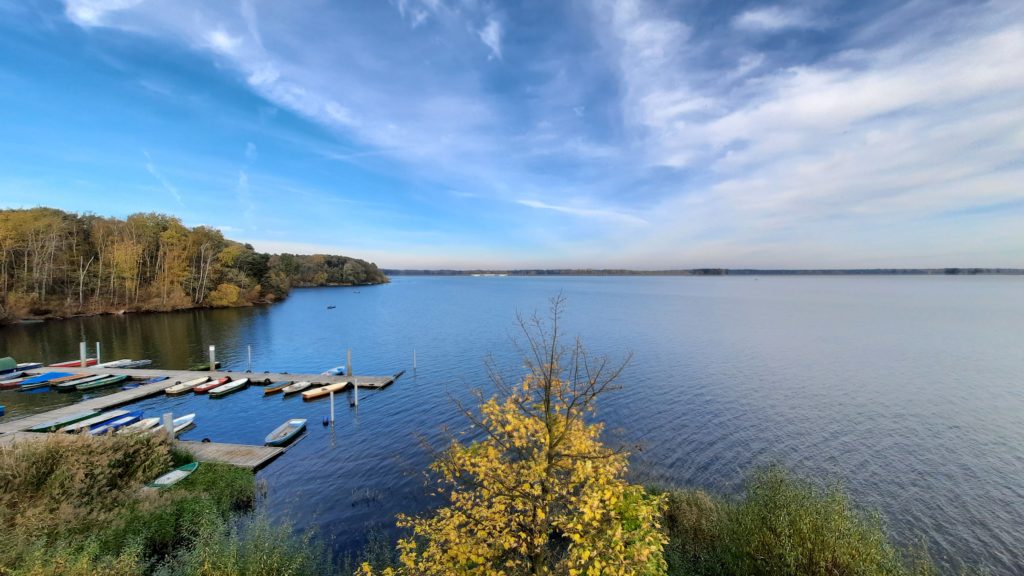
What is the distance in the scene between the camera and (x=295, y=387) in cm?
3394

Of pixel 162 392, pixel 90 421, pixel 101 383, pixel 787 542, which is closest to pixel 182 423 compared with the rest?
pixel 90 421

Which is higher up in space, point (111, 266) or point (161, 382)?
point (111, 266)

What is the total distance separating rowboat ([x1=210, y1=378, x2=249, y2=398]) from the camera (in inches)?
1270

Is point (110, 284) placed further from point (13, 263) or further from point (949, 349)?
point (949, 349)

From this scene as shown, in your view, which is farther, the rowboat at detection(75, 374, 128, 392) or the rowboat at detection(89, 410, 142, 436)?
the rowboat at detection(75, 374, 128, 392)

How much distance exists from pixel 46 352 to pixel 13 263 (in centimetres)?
3921

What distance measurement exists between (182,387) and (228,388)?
380 centimetres

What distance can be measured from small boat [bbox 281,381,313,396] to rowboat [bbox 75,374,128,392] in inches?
588

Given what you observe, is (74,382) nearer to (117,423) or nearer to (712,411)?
(117,423)

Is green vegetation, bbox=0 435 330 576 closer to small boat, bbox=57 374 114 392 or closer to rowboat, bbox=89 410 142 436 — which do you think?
rowboat, bbox=89 410 142 436

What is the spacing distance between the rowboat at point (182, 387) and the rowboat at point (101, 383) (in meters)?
5.39

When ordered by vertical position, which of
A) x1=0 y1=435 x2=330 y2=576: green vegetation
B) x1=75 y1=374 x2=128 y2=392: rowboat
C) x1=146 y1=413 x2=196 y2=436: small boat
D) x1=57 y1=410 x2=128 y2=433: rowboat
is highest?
x1=0 y1=435 x2=330 y2=576: green vegetation

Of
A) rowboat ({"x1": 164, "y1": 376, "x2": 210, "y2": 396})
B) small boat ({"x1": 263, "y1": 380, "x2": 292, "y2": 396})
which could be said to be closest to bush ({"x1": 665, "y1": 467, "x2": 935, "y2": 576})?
small boat ({"x1": 263, "y1": 380, "x2": 292, "y2": 396})

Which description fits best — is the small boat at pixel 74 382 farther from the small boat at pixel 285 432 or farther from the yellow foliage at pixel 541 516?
the yellow foliage at pixel 541 516
